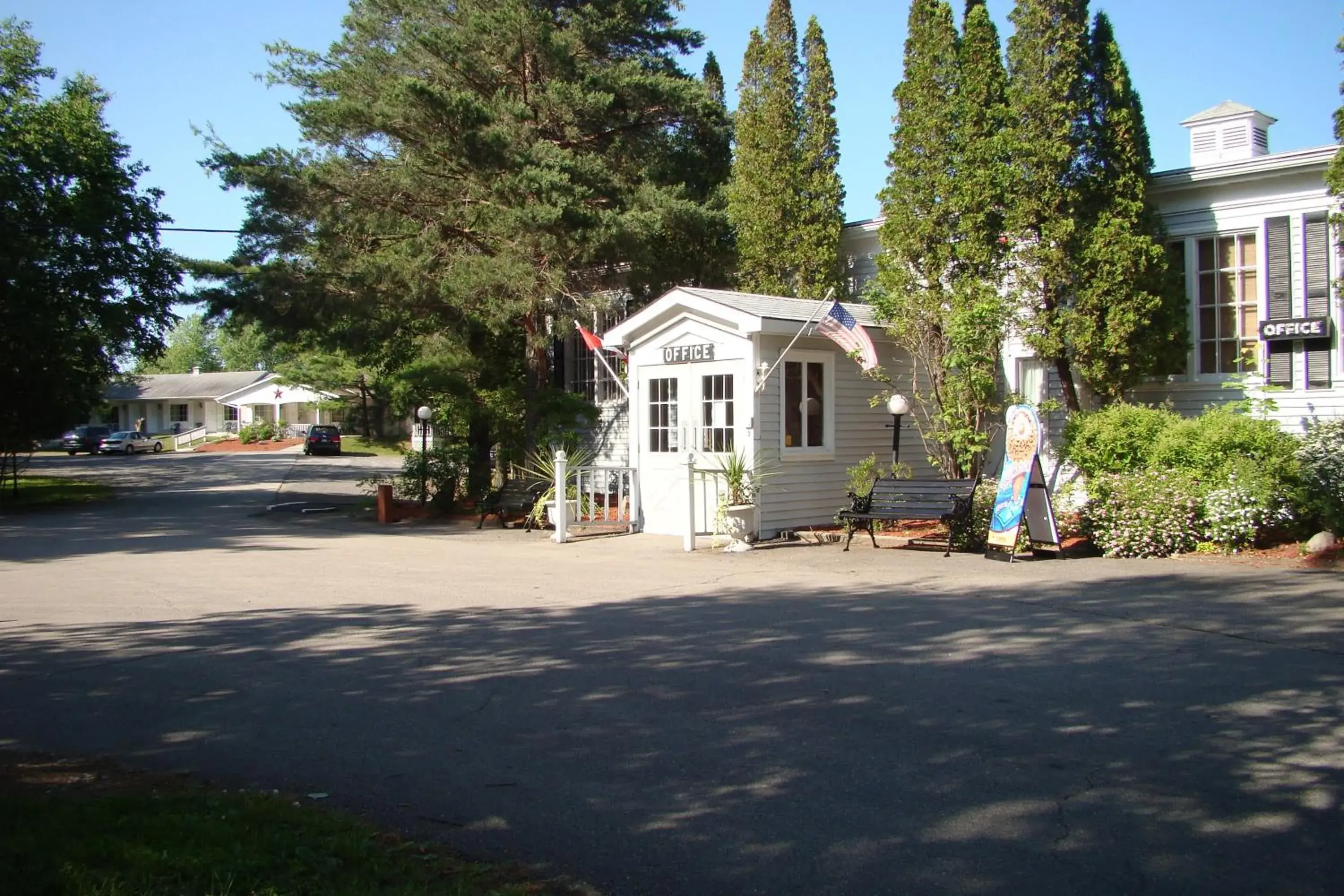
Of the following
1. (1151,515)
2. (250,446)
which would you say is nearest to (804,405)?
(1151,515)

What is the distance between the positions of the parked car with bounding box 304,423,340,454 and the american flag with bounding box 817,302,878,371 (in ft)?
148

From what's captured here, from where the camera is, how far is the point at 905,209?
16.8m

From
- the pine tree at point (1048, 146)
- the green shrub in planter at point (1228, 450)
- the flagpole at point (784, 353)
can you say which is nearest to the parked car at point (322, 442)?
the flagpole at point (784, 353)

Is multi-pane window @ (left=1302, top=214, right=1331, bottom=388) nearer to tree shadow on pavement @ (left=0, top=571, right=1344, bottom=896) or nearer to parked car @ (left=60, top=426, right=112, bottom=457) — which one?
tree shadow on pavement @ (left=0, top=571, right=1344, bottom=896)

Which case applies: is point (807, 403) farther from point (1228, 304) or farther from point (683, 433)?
point (1228, 304)

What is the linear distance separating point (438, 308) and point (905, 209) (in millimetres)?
9573

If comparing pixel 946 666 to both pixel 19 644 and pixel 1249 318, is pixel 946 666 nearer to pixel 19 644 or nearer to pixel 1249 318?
pixel 19 644

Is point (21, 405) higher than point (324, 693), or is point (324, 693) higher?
point (21, 405)

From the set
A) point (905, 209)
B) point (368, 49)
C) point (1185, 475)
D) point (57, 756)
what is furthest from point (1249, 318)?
point (368, 49)

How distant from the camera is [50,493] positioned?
31.9 m

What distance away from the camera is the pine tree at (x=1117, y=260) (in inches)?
582

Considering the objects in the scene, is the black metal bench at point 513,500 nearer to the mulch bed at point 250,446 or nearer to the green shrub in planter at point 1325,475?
the green shrub in planter at point 1325,475

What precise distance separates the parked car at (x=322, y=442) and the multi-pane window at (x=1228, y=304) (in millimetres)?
47419

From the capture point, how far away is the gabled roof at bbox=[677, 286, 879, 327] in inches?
619
